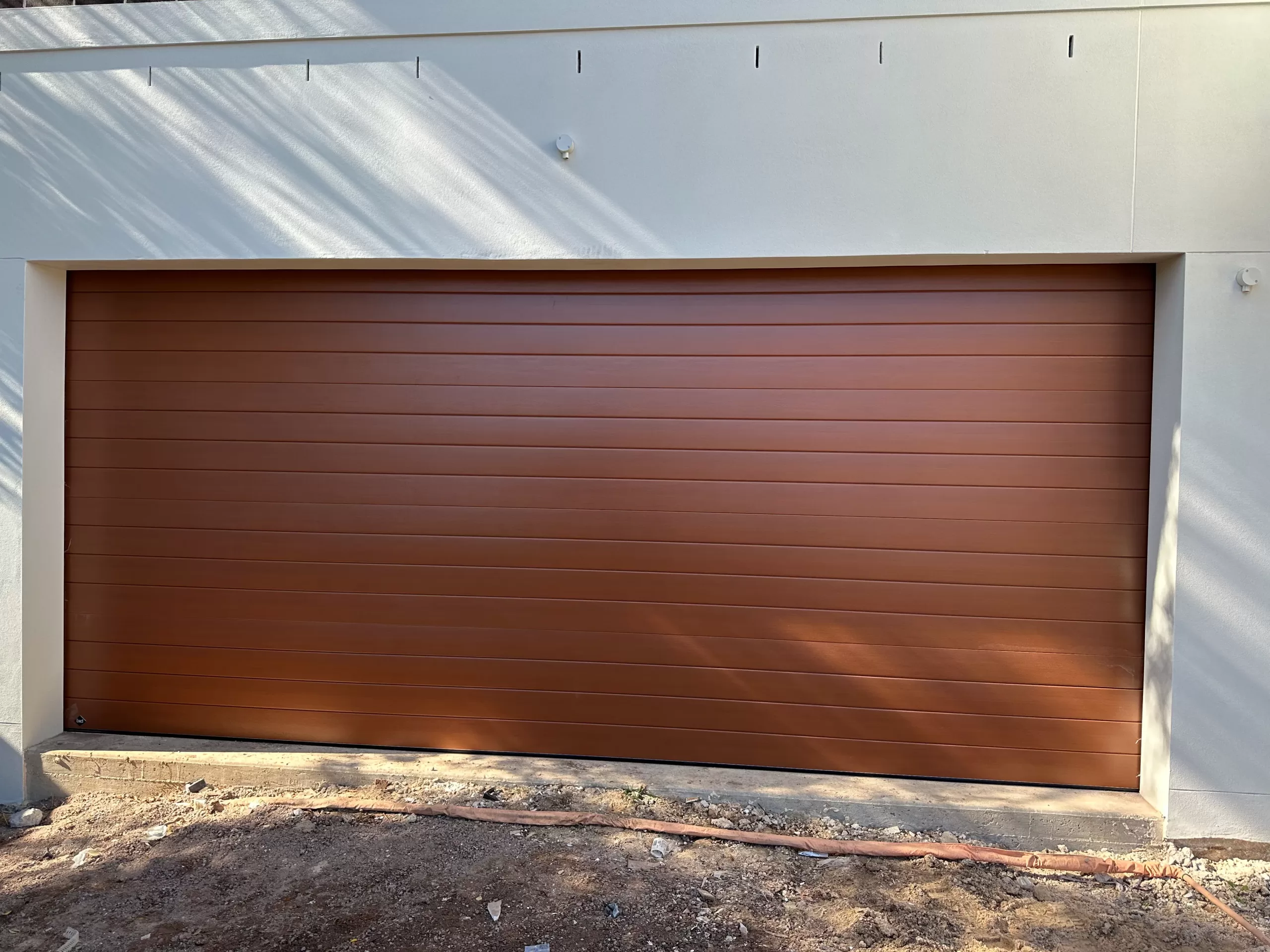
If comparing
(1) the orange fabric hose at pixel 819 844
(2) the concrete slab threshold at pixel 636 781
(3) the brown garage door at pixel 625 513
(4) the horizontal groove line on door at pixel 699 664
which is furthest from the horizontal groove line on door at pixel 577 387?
(1) the orange fabric hose at pixel 819 844

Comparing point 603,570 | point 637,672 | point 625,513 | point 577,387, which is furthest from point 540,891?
point 577,387

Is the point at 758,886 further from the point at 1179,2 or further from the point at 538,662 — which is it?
the point at 1179,2

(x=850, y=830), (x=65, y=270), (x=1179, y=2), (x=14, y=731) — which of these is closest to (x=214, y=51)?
(x=65, y=270)

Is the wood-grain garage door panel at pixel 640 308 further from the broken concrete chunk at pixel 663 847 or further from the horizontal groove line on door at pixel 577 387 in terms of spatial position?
the broken concrete chunk at pixel 663 847

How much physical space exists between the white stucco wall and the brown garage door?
20 centimetres

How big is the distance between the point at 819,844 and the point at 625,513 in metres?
1.67

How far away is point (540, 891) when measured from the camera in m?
2.95

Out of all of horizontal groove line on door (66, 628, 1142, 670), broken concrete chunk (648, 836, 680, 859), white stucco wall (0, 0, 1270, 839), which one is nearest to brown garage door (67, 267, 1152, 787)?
horizontal groove line on door (66, 628, 1142, 670)

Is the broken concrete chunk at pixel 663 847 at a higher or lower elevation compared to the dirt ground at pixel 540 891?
higher

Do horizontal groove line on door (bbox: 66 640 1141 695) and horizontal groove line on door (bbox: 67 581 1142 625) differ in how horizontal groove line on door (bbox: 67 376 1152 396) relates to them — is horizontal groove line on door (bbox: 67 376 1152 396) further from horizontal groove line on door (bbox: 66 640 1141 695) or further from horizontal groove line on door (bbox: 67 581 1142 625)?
horizontal groove line on door (bbox: 66 640 1141 695)

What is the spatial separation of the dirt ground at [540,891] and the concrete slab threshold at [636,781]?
Answer: 0.27ft

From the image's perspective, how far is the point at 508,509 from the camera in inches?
149

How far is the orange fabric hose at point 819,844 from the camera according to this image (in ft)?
10.2

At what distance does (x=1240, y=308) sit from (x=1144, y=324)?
34 centimetres
